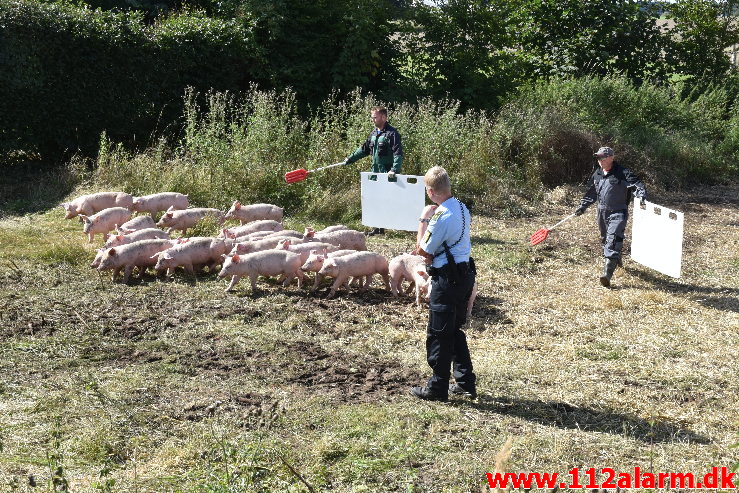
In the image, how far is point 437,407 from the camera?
235 inches

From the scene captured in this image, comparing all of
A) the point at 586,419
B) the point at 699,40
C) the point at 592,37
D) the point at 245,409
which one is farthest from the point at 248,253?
the point at 699,40

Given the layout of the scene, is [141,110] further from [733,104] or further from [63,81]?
[733,104]

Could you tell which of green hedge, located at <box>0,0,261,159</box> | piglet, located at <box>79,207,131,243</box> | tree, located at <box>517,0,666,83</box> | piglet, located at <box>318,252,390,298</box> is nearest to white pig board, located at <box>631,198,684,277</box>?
piglet, located at <box>318,252,390,298</box>

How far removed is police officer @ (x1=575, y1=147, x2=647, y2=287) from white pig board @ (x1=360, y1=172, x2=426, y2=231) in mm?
2074

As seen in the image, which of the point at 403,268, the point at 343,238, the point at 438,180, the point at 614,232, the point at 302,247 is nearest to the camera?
the point at 438,180

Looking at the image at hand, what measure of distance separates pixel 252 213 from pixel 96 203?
2200 millimetres

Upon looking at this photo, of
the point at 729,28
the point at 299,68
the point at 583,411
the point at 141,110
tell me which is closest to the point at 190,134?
the point at 141,110

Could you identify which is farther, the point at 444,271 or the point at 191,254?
the point at 191,254

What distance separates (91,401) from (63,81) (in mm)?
10071

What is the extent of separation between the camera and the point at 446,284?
5832mm

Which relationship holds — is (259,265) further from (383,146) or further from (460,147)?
(460,147)

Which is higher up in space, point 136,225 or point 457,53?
point 457,53

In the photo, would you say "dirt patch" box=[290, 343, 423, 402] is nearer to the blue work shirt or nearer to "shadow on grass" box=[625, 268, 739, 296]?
the blue work shirt

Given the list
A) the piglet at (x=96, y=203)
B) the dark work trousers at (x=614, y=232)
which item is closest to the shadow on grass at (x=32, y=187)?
the piglet at (x=96, y=203)
